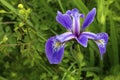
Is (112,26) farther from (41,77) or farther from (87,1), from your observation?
(41,77)

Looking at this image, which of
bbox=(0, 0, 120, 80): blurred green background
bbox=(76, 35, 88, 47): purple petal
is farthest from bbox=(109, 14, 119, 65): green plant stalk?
bbox=(76, 35, 88, 47): purple petal

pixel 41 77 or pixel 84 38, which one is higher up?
pixel 84 38

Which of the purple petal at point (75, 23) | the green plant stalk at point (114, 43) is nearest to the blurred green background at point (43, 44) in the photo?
the green plant stalk at point (114, 43)

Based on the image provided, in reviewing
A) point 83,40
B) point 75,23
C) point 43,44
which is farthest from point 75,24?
point 43,44

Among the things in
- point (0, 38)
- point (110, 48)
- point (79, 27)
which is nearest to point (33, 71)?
point (0, 38)

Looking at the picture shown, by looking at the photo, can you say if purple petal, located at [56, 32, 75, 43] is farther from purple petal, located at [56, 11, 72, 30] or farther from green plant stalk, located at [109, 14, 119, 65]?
green plant stalk, located at [109, 14, 119, 65]

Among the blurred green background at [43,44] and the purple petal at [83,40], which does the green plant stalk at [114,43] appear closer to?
the blurred green background at [43,44]
